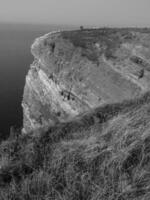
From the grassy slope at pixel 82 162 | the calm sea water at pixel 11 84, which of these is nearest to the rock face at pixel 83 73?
the grassy slope at pixel 82 162

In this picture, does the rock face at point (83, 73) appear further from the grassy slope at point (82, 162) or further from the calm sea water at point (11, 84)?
the calm sea water at point (11, 84)

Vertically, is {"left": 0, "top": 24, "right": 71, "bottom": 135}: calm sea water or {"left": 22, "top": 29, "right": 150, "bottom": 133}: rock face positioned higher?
{"left": 22, "top": 29, "right": 150, "bottom": 133}: rock face

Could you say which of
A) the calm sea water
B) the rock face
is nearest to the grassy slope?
the rock face

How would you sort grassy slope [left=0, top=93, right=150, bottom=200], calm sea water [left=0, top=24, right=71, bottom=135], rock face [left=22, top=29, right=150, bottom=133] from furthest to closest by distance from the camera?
calm sea water [left=0, top=24, right=71, bottom=135], rock face [left=22, top=29, right=150, bottom=133], grassy slope [left=0, top=93, right=150, bottom=200]

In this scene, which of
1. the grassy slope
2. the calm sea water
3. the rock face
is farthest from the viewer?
the calm sea water

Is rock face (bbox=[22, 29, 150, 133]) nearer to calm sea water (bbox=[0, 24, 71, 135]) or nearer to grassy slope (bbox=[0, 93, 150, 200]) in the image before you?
grassy slope (bbox=[0, 93, 150, 200])

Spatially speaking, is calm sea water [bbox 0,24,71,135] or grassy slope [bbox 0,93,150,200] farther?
calm sea water [bbox 0,24,71,135]
